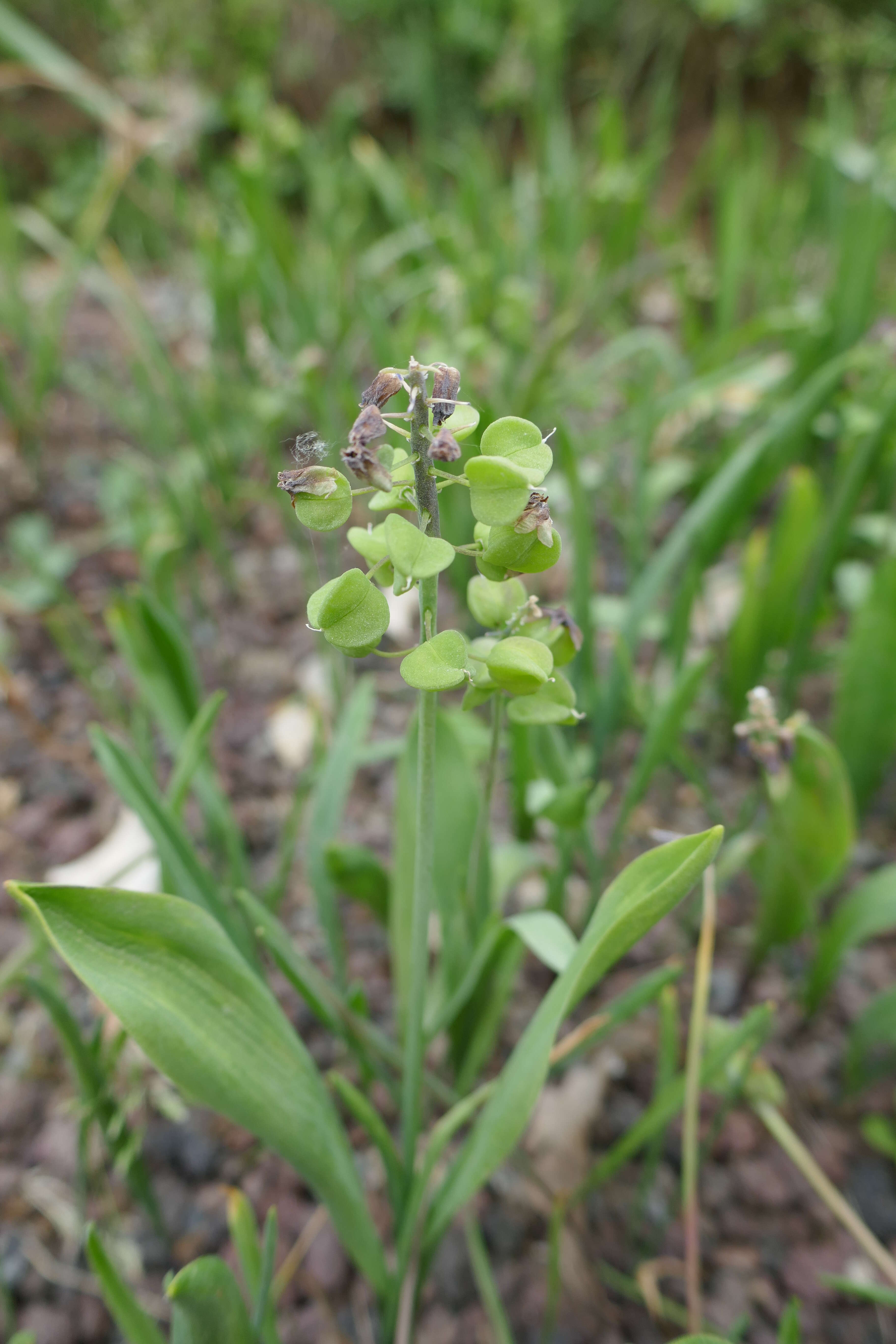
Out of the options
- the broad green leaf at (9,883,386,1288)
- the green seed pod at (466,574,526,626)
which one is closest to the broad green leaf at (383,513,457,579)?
the green seed pod at (466,574,526,626)

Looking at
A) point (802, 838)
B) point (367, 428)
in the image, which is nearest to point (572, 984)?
point (367, 428)

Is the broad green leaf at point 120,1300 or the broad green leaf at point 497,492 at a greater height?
the broad green leaf at point 497,492

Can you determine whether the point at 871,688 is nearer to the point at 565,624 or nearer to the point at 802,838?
the point at 802,838

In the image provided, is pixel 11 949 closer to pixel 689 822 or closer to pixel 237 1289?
pixel 237 1289

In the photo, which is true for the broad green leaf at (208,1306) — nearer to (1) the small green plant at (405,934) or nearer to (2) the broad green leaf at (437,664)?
(1) the small green plant at (405,934)

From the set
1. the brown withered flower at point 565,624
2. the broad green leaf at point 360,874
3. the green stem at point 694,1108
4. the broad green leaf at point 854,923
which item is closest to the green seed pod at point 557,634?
the brown withered flower at point 565,624

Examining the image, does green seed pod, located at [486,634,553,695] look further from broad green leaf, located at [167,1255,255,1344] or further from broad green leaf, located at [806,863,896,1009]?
broad green leaf, located at [806,863,896,1009]

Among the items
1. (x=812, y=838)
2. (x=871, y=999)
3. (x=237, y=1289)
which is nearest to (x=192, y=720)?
(x=237, y=1289)
